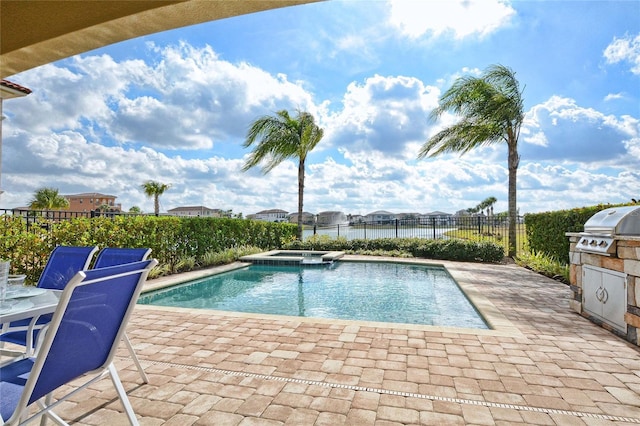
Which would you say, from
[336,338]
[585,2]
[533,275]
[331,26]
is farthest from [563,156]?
[336,338]

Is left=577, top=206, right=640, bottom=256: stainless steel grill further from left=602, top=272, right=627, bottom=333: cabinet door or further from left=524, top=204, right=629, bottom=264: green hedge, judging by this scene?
left=524, top=204, right=629, bottom=264: green hedge

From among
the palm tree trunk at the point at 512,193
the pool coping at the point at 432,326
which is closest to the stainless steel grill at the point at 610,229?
the pool coping at the point at 432,326

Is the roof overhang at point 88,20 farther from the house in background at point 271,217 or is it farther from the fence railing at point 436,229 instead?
the house in background at point 271,217

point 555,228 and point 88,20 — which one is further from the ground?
point 88,20

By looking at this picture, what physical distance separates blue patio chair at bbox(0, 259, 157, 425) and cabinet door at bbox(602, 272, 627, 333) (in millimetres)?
4443

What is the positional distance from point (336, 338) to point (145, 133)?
1064 centimetres

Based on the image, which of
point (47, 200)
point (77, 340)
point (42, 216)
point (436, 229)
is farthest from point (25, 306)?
point (47, 200)

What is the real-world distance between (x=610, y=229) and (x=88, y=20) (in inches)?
219

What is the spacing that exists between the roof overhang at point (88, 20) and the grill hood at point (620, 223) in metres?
3.95

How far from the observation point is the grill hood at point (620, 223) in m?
3.70

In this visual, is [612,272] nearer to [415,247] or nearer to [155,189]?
[415,247]

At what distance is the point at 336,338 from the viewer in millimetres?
3580

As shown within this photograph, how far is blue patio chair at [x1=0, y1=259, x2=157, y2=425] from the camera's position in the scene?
4.64 ft

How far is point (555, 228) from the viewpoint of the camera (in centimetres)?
848
